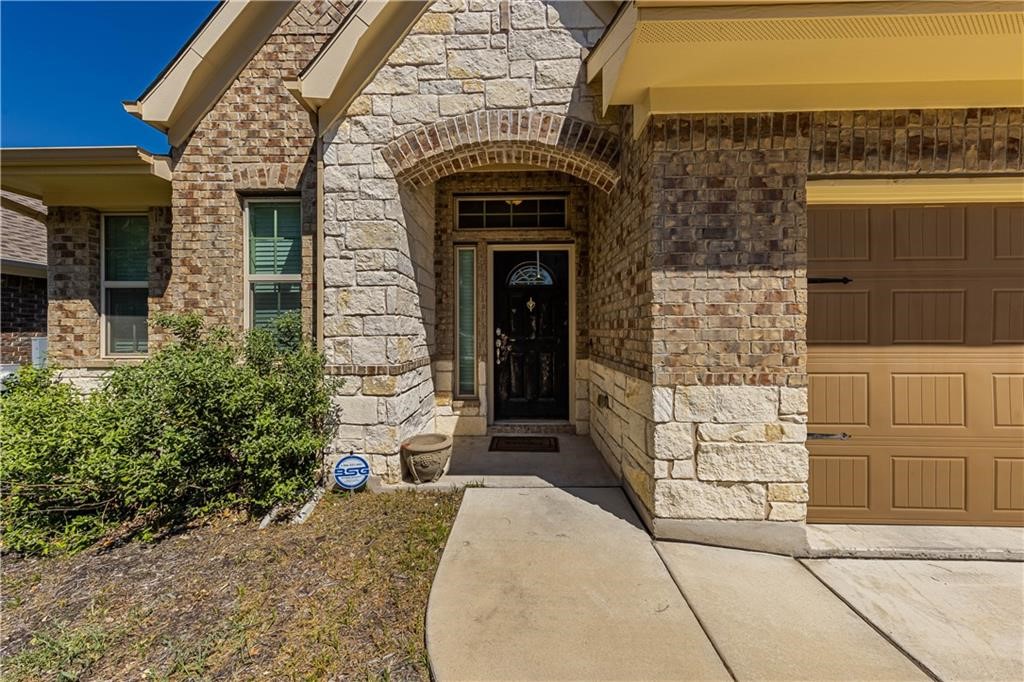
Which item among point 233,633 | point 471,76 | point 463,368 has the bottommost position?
point 233,633

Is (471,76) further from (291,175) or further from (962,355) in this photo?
(962,355)

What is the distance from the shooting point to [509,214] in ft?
18.3

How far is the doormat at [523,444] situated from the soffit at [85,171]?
4586mm

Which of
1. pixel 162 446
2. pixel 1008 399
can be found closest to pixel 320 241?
pixel 162 446

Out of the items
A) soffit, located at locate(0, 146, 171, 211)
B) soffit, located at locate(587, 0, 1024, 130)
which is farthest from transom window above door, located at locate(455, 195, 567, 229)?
soffit, located at locate(0, 146, 171, 211)

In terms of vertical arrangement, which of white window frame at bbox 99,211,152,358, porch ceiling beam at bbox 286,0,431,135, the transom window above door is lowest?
white window frame at bbox 99,211,152,358

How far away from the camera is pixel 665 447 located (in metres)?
3.03

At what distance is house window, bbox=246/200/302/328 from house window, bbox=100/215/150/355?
168cm

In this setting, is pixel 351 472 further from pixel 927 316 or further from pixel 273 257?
pixel 927 316

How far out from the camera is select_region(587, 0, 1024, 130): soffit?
228cm

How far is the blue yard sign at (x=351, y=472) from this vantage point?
3.66 m

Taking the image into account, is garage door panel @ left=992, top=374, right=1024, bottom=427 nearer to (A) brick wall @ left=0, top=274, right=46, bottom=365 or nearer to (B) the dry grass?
(B) the dry grass

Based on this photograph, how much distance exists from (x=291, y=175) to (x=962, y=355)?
609 cm

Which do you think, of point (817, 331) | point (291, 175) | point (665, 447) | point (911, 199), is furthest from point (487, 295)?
point (911, 199)
